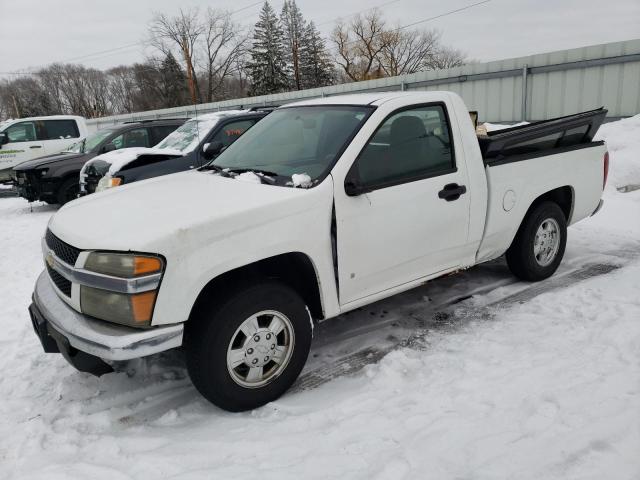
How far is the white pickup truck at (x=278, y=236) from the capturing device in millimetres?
2635

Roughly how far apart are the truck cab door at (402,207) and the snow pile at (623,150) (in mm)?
6146

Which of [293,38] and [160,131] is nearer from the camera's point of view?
[160,131]

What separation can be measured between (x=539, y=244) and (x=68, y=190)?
9059 mm

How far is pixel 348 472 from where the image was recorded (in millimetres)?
2451

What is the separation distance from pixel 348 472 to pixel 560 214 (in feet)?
11.7

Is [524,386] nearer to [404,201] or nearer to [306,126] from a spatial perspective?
[404,201]

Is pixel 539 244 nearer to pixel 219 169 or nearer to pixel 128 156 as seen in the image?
pixel 219 169

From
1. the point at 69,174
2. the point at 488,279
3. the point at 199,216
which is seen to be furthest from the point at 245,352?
the point at 69,174

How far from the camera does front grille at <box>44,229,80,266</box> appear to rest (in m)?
2.83

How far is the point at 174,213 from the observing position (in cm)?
286

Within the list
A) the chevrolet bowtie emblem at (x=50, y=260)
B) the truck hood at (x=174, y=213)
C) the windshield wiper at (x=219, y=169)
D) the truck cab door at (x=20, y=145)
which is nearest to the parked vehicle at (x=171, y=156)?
the windshield wiper at (x=219, y=169)

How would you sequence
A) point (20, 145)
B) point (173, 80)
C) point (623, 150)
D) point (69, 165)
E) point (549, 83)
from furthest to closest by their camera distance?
point (173, 80)
point (20, 145)
point (549, 83)
point (69, 165)
point (623, 150)

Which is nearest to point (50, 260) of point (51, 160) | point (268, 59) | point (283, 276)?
point (283, 276)

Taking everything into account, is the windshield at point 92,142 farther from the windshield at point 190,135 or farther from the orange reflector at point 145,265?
the orange reflector at point 145,265
